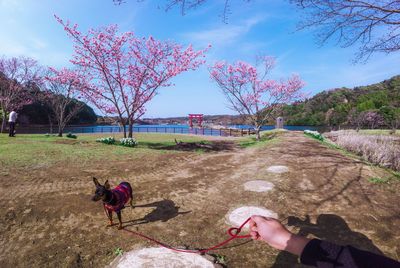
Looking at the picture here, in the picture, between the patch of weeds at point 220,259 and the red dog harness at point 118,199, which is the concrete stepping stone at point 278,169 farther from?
the red dog harness at point 118,199

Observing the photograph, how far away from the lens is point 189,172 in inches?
297

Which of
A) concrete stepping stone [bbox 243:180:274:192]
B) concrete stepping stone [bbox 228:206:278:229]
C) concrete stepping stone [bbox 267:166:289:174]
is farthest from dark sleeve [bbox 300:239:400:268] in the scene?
concrete stepping stone [bbox 267:166:289:174]

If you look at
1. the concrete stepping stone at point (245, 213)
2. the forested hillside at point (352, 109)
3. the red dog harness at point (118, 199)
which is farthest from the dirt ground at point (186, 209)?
the forested hillside at point (352, 109)

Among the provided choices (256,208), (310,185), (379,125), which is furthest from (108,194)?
(379,125)

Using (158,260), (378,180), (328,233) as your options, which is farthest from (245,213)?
(378,180)

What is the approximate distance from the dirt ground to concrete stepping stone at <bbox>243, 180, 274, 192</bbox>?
0.17 meters

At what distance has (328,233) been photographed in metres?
3.92

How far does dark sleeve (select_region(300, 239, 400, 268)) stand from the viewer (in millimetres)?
1001

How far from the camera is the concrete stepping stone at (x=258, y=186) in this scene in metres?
5.83

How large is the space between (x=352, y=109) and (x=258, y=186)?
4912 cm

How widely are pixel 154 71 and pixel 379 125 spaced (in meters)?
39.1

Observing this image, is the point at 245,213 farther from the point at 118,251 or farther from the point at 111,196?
the point at 111,196

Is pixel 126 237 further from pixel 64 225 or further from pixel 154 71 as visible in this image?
pixel 154 71

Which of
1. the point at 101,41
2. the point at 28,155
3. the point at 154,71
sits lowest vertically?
the point at 28,155
